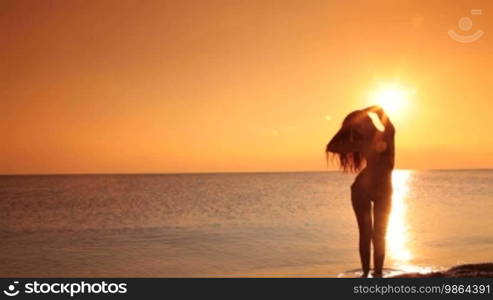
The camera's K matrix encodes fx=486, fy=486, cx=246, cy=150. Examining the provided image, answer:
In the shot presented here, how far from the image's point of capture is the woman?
9625 millimetres

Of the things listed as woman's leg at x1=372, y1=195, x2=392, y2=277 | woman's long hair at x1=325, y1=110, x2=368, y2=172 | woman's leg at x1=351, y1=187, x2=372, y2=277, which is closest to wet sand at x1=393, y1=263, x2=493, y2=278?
woman's leg at x1=372, y1=195, x2=392, y2=277

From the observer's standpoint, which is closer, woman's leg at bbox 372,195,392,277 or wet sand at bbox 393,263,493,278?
wet sand at bbox 393,263,493,278

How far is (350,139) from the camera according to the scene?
Answer: 9.84 metres

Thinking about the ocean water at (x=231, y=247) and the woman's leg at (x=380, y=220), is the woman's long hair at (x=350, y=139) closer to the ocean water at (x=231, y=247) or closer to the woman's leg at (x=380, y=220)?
the woman's leg at (x=380, y=220)

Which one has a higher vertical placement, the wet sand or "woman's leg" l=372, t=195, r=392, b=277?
"woman's leg" l=372, t=195, r=392, b=277

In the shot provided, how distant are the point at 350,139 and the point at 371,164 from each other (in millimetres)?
651

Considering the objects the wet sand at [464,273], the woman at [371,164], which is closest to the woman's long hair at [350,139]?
the woman at [371,164]

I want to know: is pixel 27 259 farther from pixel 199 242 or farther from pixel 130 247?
pixel 199 242

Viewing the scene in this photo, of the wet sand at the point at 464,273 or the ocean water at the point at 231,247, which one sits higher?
the ocean water at the point at 231,247

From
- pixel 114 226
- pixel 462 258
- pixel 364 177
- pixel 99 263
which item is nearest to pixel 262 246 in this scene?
pixel 99 263

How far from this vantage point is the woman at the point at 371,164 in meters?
9.62

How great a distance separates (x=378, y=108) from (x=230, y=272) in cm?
812

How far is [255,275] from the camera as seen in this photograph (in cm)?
1462

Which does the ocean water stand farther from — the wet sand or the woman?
the woman
